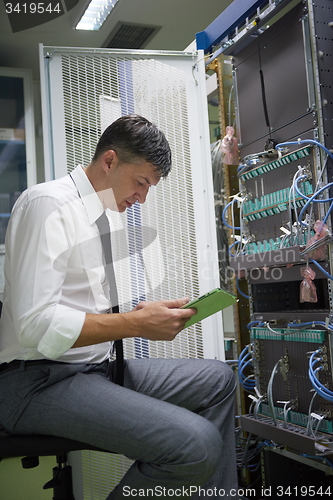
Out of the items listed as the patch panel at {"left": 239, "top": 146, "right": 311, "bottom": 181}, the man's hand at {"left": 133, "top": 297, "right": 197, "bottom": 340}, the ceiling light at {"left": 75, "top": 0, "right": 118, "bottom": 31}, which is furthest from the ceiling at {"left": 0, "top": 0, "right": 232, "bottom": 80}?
the man's hand at {"left": 133, "top": 297, "right": 197, "bottom": 340}

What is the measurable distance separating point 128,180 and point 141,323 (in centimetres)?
42

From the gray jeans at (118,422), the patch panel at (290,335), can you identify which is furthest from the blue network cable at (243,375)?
the gray jeans at (118,422)

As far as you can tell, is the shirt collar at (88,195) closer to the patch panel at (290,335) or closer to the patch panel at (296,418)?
the patch panel at (290,335)

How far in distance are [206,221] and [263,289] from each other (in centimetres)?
40

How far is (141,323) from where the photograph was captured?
3.60 feet

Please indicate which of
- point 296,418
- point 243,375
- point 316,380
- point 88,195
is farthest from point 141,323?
point 243,375

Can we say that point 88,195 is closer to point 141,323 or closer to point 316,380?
point 141,323

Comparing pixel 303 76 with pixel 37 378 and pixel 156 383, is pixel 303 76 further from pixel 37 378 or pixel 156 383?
pixel 37 378

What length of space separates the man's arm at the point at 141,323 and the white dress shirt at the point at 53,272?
49 mm

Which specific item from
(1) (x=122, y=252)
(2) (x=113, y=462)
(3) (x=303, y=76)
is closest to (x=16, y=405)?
(2) (x=113, y=462)

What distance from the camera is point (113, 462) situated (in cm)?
157

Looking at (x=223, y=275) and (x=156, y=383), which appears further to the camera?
(x=223, y=275)

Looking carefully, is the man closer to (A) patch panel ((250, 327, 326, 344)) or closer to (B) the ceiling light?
(A) patch panel ((250, 327, 326, 344))

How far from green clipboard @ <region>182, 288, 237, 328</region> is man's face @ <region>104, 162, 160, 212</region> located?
0.39 metres
